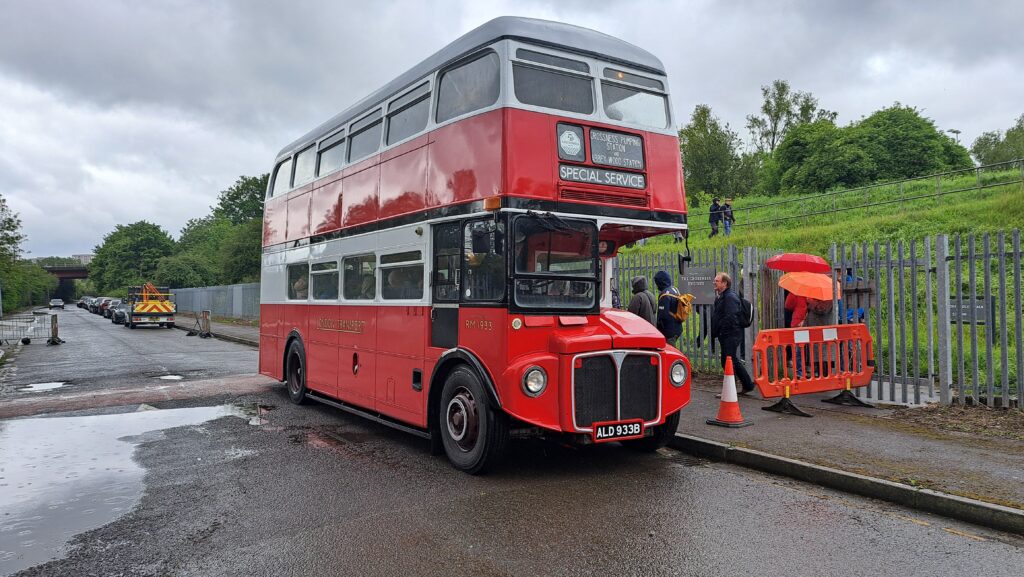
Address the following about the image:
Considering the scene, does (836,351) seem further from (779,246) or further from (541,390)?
(779,246)

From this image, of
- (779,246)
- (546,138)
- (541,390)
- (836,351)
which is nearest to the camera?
(541,390)

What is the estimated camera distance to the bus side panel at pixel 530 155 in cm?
572

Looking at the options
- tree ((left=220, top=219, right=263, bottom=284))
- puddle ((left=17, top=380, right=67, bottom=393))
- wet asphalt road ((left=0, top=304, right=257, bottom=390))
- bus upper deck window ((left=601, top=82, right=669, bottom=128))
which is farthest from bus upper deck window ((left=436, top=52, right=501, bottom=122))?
tree ((left=220, top=219, right=263, bottom=284))

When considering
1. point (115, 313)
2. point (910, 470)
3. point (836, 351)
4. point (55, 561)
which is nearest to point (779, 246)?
point (836, 351)

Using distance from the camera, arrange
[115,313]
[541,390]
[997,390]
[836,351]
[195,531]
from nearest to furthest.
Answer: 1. [195,531]
2. [541,390]
3. [997,390]
4. [836,351]
5. [115,313]

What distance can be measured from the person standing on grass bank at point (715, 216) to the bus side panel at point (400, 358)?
85.7 feet

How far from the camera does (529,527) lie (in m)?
4.61

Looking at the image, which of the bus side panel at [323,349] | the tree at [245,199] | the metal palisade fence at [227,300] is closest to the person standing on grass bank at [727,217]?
the bus side panel at [323,349]

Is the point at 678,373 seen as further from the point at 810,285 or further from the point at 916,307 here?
the point at 916,307

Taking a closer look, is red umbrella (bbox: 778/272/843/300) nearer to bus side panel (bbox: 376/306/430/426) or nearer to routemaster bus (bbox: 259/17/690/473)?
routemaster bus (bbox: 259/17/690/473)

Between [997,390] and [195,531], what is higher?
[997,390]

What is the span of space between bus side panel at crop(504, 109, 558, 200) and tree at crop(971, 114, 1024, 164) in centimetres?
6052

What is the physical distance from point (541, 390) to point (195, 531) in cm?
283

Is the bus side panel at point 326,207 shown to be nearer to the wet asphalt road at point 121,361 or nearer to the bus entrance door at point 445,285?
the bus entrance door at point 445,285
